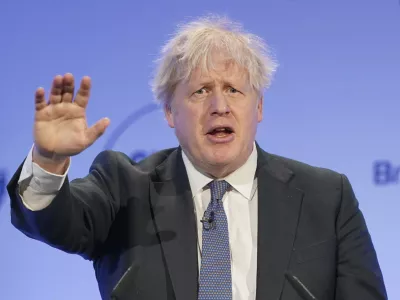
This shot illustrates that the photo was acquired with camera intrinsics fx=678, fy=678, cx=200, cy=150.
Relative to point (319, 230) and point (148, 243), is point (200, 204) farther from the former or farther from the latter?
point (319, 230)

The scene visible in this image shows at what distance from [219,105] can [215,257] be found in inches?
14.1

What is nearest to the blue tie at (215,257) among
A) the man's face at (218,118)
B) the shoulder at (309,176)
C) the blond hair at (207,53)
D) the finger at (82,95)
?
the man's face at (218,118)

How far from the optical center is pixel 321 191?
1.69 meters

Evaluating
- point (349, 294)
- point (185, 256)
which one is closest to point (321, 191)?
point (349, 294)

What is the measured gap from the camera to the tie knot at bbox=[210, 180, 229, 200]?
1.65 meters

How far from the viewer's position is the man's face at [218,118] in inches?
63.6

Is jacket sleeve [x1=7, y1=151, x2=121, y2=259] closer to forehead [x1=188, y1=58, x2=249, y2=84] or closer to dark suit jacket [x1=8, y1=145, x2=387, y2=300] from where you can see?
dark suit jacket [x1=8, y1=145, x2=387, y2=300]

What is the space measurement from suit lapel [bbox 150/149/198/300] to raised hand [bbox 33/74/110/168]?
35cm

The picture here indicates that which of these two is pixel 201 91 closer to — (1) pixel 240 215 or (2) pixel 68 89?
(1) pixel 240 215

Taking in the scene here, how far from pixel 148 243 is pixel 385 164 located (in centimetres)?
99

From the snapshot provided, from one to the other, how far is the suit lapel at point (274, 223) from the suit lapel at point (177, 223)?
0.16m

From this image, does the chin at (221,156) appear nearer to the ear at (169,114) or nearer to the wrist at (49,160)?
the ear at (169,114)

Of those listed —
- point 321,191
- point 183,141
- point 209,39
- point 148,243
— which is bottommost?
point 148,243

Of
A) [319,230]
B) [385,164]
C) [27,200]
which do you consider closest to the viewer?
[27,200]
